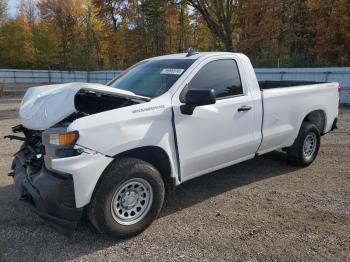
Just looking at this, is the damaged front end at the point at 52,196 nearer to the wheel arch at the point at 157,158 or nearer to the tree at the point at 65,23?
the wheel arch at the point at 157,158

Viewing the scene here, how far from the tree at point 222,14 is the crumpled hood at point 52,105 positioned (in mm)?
29492

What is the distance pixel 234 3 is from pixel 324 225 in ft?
104

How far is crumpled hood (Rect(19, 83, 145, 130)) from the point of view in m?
3.66

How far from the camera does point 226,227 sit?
4.07 meters

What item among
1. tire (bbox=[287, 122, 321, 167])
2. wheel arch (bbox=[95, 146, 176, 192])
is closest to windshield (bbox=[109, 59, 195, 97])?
wheel arch (bbox=[95, 146, 176, 192])

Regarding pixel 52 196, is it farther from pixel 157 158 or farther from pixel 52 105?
pixel 157 158

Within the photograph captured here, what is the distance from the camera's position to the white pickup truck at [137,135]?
344 cm

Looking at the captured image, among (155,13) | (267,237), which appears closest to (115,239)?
(267,237)

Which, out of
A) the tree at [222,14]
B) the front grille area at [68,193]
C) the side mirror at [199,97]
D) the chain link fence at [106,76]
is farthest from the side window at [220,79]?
the tree at [222,14]

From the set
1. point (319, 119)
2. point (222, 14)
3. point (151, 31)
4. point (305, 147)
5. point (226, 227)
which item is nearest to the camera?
point (226, 227)

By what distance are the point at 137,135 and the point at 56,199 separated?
3.26 feet

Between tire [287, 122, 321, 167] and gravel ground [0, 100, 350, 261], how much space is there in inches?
12.3

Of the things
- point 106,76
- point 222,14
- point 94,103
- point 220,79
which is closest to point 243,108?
point 220,79

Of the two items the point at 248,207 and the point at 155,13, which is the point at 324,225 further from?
the point at 155,13
